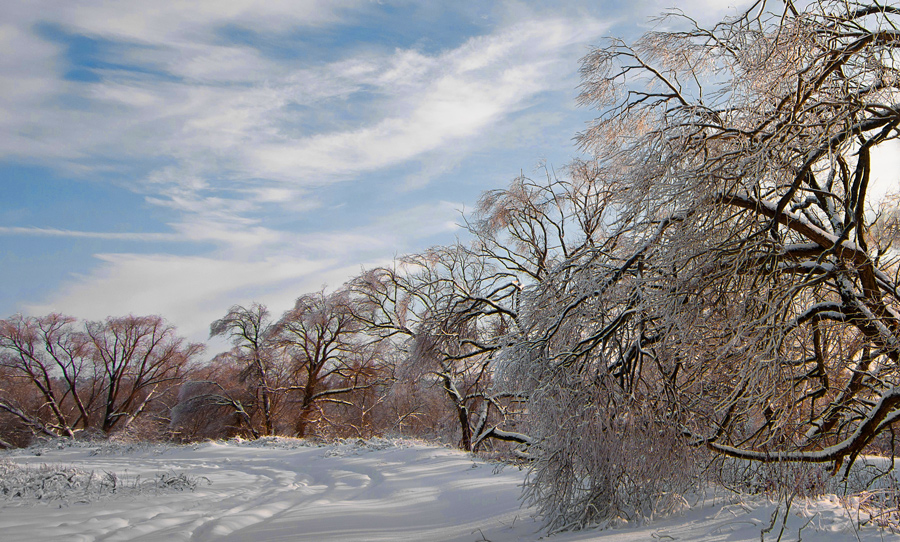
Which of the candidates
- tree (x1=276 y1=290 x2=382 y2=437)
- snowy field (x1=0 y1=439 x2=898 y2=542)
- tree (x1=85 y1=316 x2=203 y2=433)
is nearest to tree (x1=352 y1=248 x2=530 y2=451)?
snowy field (x1=0 y1=439 x2=898 y2=542)

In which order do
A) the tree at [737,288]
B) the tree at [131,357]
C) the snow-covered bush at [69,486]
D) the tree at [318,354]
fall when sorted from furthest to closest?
the tree at [131,357] → the tree at [318,354] → the snow-covered bush at [69,486] → the tree at [737,288]

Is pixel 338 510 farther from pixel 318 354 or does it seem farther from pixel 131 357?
pixel 131 357

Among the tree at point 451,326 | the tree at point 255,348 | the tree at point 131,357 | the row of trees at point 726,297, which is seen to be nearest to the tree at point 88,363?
the tree at point 131,357

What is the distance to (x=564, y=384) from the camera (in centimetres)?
512

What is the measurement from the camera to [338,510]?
24.1 ft

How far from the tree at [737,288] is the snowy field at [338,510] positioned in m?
0.63

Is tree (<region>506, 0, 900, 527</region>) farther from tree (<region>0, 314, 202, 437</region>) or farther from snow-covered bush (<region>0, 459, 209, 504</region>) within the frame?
tree (<region>0, 314, 202, 437</region>)

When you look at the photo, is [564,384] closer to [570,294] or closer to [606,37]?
[570,294]

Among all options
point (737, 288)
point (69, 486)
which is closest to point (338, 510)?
point (69, 486)

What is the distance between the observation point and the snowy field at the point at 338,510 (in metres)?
4.29

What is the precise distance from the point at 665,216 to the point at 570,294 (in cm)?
137

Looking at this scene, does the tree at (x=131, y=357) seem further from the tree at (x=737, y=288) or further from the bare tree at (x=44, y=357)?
the tree at (x=737, y=288)

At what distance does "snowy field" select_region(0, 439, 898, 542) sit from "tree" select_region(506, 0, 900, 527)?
24.9 inches

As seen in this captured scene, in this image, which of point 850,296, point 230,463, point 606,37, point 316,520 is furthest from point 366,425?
point 850,296
